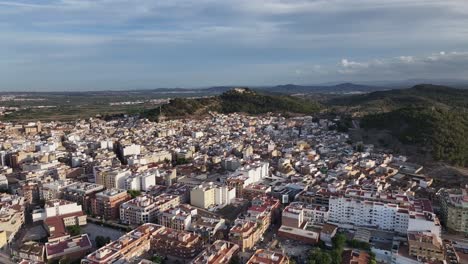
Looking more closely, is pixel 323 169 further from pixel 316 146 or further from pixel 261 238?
pixel 261 238

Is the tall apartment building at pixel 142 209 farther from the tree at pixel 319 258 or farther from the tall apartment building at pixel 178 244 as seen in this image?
the tree at pixel 319 258

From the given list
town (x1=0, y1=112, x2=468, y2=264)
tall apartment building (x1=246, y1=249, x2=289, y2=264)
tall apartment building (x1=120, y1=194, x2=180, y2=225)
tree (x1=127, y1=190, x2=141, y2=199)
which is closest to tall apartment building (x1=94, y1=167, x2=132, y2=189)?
town (x1=0, y1=112, x2=468, y2=264)

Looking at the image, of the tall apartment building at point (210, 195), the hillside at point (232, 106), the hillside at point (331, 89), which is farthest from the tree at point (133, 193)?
the hillside at point (331, 89)

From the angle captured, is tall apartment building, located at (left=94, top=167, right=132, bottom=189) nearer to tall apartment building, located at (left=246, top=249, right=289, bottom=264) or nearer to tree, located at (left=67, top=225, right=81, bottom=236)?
tree, located at (left=67, top=225, right=81, bottom=236)

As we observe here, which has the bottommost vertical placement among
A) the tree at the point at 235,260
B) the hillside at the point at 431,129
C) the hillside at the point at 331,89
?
the tree at the point at 235,260

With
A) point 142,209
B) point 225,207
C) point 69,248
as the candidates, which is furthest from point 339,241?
point 69,248
